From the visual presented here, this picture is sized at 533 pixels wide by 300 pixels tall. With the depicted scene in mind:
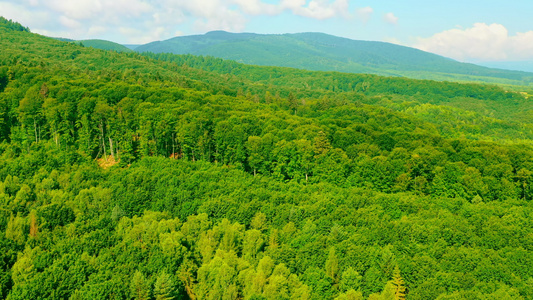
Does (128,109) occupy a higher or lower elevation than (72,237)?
higher

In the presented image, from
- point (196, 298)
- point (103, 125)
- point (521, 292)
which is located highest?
point (103, 125)

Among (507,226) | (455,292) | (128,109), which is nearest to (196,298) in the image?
(455,292)

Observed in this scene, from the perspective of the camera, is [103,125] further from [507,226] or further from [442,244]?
[507,226]

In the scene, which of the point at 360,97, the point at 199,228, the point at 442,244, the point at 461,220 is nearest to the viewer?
the point at 442,244

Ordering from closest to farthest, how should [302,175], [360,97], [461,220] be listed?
1. [461,220]
2. [302,175]
3. [360,97]

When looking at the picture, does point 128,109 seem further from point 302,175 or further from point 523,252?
point 523,252

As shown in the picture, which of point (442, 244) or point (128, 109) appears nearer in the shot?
point (442, 244)
